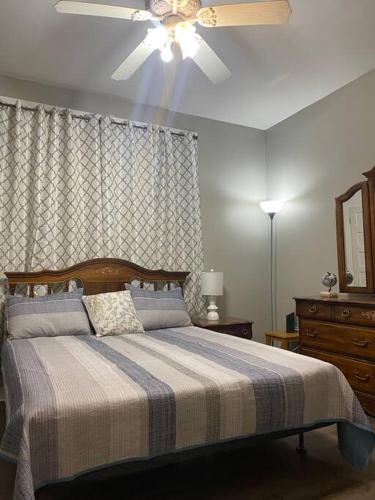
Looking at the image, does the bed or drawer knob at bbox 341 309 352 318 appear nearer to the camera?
the bed

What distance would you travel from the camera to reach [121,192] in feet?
12.2

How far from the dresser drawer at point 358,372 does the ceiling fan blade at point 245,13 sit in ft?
7.70

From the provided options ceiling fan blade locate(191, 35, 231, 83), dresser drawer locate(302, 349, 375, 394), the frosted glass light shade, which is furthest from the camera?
the frosted glass light shade

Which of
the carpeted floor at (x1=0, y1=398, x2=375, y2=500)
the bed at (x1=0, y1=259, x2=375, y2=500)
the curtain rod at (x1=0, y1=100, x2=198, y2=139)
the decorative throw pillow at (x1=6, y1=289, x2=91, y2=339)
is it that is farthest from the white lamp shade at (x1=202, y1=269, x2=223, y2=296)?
the carpeted floor at (x1=0, y1=398, x2=375, y2=500)

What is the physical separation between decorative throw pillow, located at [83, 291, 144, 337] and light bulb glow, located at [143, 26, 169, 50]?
189 cm

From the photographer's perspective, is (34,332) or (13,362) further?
(34,332)

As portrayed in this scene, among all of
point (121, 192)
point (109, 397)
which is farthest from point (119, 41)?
point (109, 397)

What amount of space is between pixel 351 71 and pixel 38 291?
10.9 feet

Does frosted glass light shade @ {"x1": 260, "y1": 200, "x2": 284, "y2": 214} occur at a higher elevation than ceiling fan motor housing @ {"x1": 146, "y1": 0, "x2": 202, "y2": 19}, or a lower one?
lower

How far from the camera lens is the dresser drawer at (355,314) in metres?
2.74

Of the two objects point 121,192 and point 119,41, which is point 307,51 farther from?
point 121,192

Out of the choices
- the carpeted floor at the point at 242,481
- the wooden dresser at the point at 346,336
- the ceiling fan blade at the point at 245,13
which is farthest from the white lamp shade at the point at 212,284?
the ceiling fan blade at the point at 245,13

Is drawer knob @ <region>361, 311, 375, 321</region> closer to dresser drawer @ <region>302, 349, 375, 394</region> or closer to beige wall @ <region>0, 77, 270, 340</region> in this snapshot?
dresser drawer @ <region>302, 349, 375, 394</region>

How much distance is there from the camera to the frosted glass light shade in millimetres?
4160
